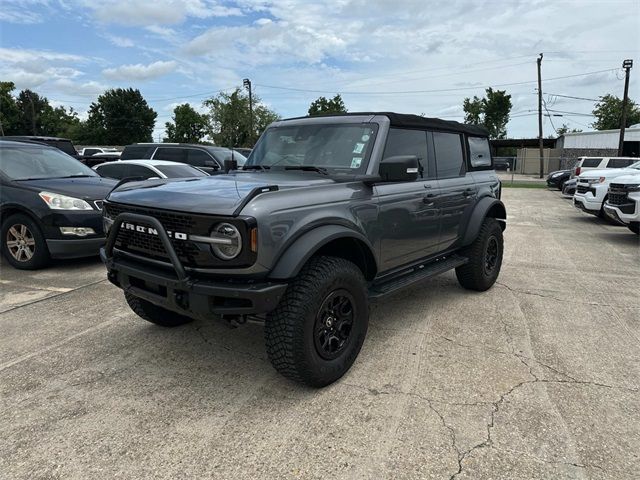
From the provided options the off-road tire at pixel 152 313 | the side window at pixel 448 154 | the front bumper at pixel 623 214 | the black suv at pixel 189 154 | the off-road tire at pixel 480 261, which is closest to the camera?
the off-road tire at pixel 152 313

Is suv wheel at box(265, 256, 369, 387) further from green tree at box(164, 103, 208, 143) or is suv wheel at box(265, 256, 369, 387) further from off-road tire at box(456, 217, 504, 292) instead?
green tree at box(164, 103, 208, 143)

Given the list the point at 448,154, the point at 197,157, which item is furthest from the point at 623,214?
the point at 197,157

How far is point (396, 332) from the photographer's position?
4070 mm

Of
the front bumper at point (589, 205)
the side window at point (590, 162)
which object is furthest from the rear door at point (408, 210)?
the side window at point (590, 162)

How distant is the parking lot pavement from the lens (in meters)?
2.34

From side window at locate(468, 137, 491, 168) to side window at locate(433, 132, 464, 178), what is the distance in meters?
0.28

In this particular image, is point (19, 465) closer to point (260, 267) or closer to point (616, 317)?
point (260, 267)

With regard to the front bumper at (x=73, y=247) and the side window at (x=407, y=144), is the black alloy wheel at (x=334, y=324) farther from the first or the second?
the front bumper at (x=73, y=247)

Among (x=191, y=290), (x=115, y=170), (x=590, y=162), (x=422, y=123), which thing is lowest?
(x=590, y=162)

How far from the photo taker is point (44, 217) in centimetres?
570

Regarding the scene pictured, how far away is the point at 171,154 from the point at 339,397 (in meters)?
10.1

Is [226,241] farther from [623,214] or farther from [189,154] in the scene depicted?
[189,154]

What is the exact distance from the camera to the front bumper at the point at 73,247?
18.7 feet

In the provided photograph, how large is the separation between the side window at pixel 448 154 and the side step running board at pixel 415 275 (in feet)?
2.92
